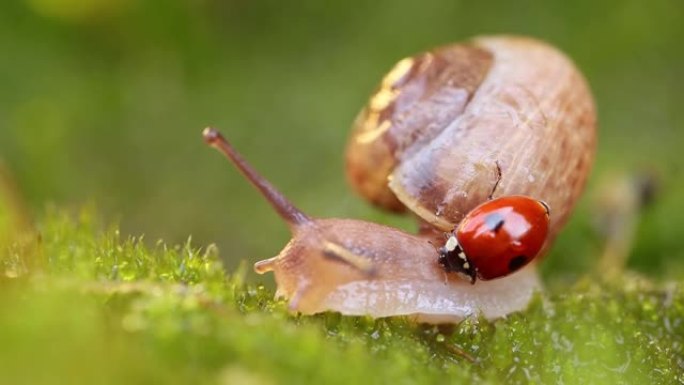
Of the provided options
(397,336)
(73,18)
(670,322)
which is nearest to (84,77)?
(73,18)

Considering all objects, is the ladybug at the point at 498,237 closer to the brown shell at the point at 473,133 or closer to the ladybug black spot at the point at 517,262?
the ladybug black spot at the point at 517,262

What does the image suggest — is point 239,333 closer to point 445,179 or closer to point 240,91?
point 445,179

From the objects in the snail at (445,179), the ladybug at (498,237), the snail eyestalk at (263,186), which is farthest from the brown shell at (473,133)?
the snail eyestalk at (263,186)

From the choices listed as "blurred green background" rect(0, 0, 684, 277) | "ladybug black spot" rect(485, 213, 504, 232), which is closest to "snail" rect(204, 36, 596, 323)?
"ladybug black spot" rect(485, 213, 504, 232)

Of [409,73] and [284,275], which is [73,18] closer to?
[409,73]

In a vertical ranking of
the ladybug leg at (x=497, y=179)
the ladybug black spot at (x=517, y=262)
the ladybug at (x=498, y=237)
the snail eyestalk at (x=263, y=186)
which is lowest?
the ladybug black spot at (x=517, y=262)

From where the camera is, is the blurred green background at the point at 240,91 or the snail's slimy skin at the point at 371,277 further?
the blurred green background at the point at 240,91

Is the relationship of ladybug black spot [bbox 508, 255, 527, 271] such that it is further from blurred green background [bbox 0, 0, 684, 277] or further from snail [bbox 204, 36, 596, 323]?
blurred green background [bbox 0, 0, 684, 277]
